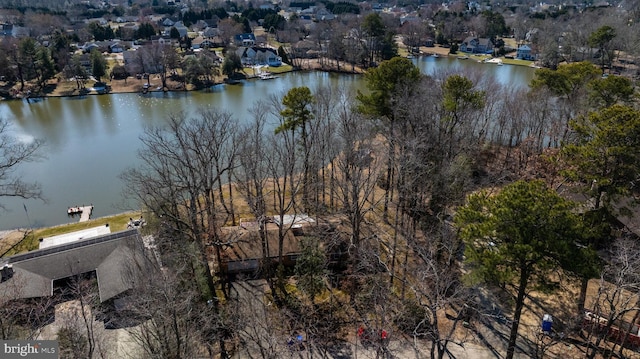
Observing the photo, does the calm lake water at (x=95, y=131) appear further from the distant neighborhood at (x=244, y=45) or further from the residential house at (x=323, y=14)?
the residential house at (x=323, y=14)

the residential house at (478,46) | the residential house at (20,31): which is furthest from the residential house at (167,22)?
the residential house at (478,46)

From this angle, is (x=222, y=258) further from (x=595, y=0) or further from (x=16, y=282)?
(x=595, y=0)

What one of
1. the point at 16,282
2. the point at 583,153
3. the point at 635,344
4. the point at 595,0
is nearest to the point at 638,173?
the point at 583,153

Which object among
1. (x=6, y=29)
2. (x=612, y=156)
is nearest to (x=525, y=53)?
(x=612, y=156)

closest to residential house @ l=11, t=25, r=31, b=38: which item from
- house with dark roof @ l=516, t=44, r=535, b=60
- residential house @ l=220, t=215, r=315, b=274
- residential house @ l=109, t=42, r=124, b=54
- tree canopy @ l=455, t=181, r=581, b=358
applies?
residential house @ l=109, t=42, r=124, b=54

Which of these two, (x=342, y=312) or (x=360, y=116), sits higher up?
(x=360, y=116)

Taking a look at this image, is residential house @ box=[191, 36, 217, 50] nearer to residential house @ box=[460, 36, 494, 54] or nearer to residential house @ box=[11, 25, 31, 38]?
residential house @ box=[11, 25, 31, 38]

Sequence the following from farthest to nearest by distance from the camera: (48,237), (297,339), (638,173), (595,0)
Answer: (595,0) < (48,237) < (297,339) < (638,173)
